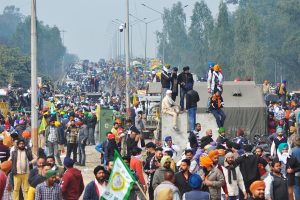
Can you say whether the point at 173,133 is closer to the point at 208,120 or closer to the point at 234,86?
the point at 208,120

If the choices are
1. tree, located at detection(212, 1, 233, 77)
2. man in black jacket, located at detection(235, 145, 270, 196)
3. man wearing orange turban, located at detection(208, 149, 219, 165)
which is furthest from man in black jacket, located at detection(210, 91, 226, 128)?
tree, located at detection(212, 1, 233, 77)

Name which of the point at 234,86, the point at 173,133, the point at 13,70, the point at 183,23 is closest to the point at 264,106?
the point at 234,86

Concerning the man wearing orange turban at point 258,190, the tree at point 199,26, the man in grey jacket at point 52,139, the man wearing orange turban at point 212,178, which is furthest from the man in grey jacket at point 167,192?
the tree at point 199,26

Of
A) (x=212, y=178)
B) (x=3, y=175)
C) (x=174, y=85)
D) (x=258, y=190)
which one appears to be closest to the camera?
(x=258, y=190)

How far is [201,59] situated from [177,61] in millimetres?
47792

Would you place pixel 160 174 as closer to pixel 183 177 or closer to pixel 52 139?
pixel 183 177

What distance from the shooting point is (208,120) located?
3117 centimetres

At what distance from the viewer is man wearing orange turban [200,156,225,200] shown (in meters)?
18.4

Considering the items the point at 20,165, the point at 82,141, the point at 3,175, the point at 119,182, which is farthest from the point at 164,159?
the point at 82,141

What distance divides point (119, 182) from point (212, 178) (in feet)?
5.70

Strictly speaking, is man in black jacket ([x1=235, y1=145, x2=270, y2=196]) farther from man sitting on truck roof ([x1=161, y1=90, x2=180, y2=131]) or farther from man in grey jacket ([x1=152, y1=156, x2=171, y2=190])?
man sitting on truck roof ([x1=161, y1=90, x2=180, y2=131])

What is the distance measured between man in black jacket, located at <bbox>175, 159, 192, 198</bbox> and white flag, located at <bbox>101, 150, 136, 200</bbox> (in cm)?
120

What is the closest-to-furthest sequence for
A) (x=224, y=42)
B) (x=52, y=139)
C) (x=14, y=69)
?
(x=52, y=139), (x=14, y=69), (x=224, y=42)

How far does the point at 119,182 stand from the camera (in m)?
17.5
